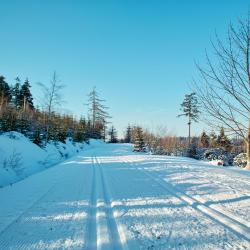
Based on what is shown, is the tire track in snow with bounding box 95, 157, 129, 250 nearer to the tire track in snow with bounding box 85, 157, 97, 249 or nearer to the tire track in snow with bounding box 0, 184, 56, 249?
the tire track in snow with bounding box 85, 157, 97, 249

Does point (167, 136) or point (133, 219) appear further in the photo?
point (167, 136)

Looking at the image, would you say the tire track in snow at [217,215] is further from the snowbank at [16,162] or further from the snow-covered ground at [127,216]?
the snowbank at [16,162]

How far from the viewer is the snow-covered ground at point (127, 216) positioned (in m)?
4.32

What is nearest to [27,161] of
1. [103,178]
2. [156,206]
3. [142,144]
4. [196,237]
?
[103,178]

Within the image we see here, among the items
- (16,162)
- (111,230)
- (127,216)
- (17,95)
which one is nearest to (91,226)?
(111,230)

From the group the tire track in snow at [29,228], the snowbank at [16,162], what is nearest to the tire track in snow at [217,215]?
the tire track in snow at [29,228]

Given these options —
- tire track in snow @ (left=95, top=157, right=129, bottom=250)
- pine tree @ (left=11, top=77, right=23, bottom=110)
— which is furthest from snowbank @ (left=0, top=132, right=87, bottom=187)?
pine tree @ (left=11, top=77, right=23, bottom=110)

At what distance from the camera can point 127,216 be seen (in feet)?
18.8

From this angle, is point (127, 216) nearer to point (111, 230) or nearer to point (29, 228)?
point (111, 230)

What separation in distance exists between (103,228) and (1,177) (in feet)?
25.9

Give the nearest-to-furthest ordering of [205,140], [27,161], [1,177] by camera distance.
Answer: [1,177] → [27,161] → [205,140]

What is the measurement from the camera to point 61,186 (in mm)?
9555

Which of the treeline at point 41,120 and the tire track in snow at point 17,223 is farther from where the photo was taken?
the treeline at point 41,120

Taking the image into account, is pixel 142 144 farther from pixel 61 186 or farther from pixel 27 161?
pixel 61 186
